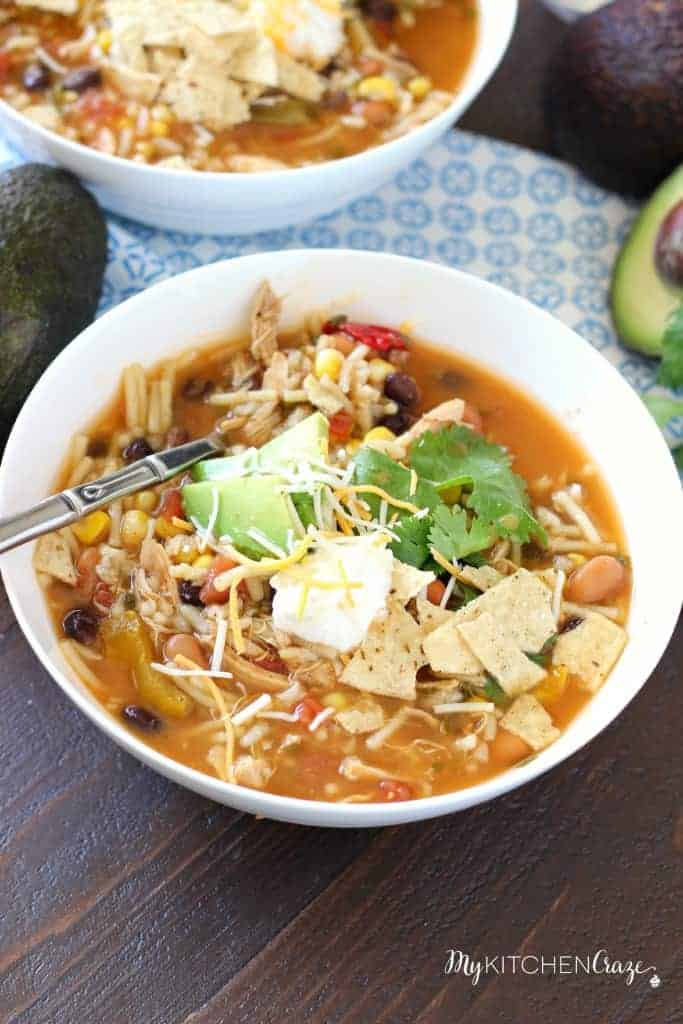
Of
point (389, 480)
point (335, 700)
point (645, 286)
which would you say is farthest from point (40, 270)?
point (645, 286)

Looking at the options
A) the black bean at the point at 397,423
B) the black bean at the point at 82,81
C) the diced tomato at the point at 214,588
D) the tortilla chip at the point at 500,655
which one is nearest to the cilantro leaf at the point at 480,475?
the black bean at the point at 397,423

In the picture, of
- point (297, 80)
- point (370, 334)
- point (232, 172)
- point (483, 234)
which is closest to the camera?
point (370, 334)

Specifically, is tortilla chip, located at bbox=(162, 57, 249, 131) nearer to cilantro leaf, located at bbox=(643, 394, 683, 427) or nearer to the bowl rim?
the bowl rim

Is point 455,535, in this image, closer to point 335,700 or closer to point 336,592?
point 336,592

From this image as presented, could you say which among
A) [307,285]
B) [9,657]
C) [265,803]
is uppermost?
[307,285]

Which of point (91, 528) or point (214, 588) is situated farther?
point (91, 528)

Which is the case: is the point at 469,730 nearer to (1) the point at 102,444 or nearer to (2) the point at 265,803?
(2) the point at 265,803

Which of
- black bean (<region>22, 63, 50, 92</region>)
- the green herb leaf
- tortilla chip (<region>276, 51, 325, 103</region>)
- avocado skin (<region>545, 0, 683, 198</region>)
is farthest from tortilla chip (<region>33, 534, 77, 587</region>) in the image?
avocado skin (<region>545, 0, 683, 198</region>)

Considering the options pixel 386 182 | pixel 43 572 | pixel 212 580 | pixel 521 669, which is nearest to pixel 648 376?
pixel 386 182
